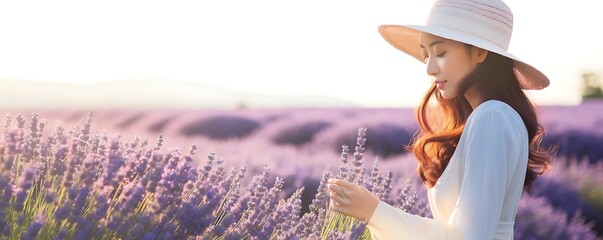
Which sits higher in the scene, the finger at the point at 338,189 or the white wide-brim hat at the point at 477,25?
the white wide-brim hat at the point at 477,25

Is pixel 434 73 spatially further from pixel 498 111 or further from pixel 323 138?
pixel 323 138

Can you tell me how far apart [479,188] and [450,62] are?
0.40 m

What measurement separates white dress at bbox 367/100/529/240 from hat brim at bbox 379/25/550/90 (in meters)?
0.17

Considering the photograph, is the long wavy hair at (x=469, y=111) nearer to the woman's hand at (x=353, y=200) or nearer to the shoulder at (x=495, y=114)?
the shoulder at (x=495, y=114)

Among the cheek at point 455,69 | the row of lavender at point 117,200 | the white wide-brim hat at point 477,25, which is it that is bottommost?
the row of lavender at point 117,200

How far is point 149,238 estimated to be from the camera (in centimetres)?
241

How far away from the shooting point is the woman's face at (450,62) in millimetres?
2322

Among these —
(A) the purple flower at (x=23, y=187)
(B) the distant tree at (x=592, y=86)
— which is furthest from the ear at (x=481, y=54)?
(B) the distant tree at (x=592, y=86)

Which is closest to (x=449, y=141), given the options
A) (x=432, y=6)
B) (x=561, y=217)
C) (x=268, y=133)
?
(x=432, y=6)

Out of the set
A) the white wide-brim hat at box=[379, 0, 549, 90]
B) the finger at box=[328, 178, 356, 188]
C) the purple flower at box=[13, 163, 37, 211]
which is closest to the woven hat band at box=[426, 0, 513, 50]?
the white wide-brim hat at box=[379, 0, 549, 90]

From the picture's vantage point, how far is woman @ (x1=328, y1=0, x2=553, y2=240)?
2104 mm

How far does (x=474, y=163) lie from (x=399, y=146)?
6601 millimetres

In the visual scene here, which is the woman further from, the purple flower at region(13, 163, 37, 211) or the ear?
the purple flower at region(13, 163, 37, 211)

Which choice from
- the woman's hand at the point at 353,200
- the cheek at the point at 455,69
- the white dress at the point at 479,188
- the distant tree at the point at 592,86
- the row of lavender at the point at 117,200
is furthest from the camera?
the distant tree at the point at 592,86
